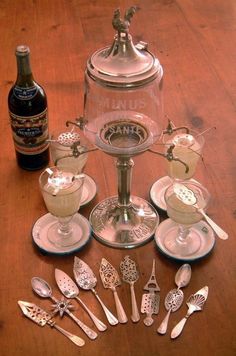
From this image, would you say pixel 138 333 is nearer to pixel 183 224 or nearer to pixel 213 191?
pixel 183 224

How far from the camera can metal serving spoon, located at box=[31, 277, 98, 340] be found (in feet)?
2.61

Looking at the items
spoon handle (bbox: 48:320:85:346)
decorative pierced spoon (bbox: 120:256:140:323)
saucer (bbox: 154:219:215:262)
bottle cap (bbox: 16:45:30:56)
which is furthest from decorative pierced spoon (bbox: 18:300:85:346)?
bottle cap (bbox: 16:45:30:56)

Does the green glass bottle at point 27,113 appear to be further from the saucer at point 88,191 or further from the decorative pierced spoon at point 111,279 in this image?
the decorative pierced spoon at point 111,279

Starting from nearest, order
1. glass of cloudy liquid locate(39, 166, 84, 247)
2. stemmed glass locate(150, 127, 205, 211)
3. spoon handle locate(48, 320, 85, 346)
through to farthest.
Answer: spoon handle locate(48, 320, 85, 346) → glass of cloudy liquid locate(39, 166, 84, 247) → stemmed glass locate(150, 127, 205, 211)

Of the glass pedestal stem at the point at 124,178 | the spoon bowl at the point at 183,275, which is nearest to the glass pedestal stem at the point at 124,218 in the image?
the glass pedestal stem at the point at 124,178

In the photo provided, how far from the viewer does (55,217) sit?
→ 38.9 inches

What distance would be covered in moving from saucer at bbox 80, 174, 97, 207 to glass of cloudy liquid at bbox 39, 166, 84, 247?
5 cm

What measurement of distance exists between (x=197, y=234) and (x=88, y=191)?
249 millimetres

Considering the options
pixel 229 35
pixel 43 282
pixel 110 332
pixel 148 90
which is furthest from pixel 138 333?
pixel 229 35

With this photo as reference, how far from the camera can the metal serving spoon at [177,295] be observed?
81 cm

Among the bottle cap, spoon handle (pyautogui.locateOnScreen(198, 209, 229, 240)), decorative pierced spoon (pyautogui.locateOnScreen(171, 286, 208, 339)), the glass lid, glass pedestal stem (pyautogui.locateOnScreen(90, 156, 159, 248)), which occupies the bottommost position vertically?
glass pedestal stem (pyautogui.locateOnScreen(90, 156, 159, 248))

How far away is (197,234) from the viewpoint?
0.96 metres

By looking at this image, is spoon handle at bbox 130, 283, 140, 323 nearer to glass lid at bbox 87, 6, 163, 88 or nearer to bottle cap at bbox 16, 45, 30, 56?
glass lid at bbox 87, 6, 163, 88

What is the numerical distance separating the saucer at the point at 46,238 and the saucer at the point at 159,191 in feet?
0.50
